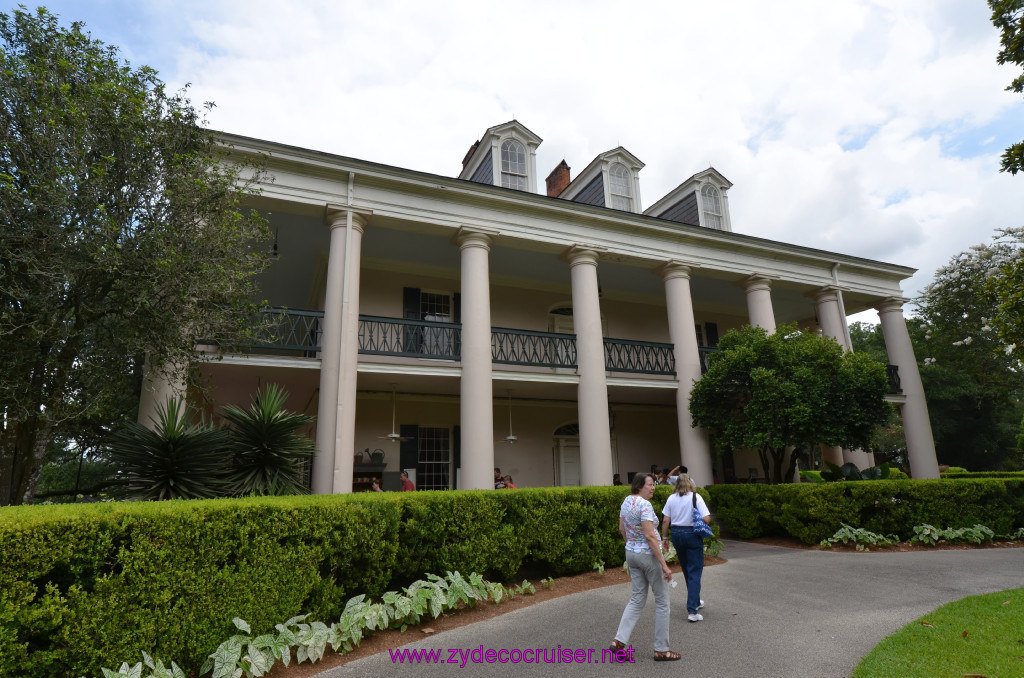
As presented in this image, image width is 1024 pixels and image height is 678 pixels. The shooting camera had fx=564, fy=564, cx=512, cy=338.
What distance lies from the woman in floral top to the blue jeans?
3.74 ft

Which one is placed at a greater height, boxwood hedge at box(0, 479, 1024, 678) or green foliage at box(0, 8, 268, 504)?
green foliage at box(0, 8, 268, 504)

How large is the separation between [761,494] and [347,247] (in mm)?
10385

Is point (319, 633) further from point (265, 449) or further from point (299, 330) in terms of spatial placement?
point (299, 330)

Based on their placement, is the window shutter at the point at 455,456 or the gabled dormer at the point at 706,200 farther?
the gabled dormer at the point at 706,200

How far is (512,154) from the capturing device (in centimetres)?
1498

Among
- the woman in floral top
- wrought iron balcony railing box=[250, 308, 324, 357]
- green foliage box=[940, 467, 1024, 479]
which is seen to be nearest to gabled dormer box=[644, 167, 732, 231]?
green foliage box=[940, 467, 1024, 479]

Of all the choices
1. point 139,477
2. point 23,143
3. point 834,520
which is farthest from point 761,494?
point 23,143

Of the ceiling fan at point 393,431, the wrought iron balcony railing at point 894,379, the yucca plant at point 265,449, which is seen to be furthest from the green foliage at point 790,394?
the yucca plant at point 265,449

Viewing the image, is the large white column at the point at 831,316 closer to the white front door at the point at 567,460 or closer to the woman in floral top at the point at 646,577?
the white front door at the point at 567,460

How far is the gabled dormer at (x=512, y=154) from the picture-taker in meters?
14.7

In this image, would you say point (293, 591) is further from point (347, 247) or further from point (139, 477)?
point (347, 247)

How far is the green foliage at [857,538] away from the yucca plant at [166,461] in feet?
36.7

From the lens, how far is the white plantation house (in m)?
11.6

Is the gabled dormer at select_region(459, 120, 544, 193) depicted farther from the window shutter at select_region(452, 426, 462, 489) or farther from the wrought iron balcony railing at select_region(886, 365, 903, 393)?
the wrought iron balcony railing at select_region(886, 365, 903, 393)
